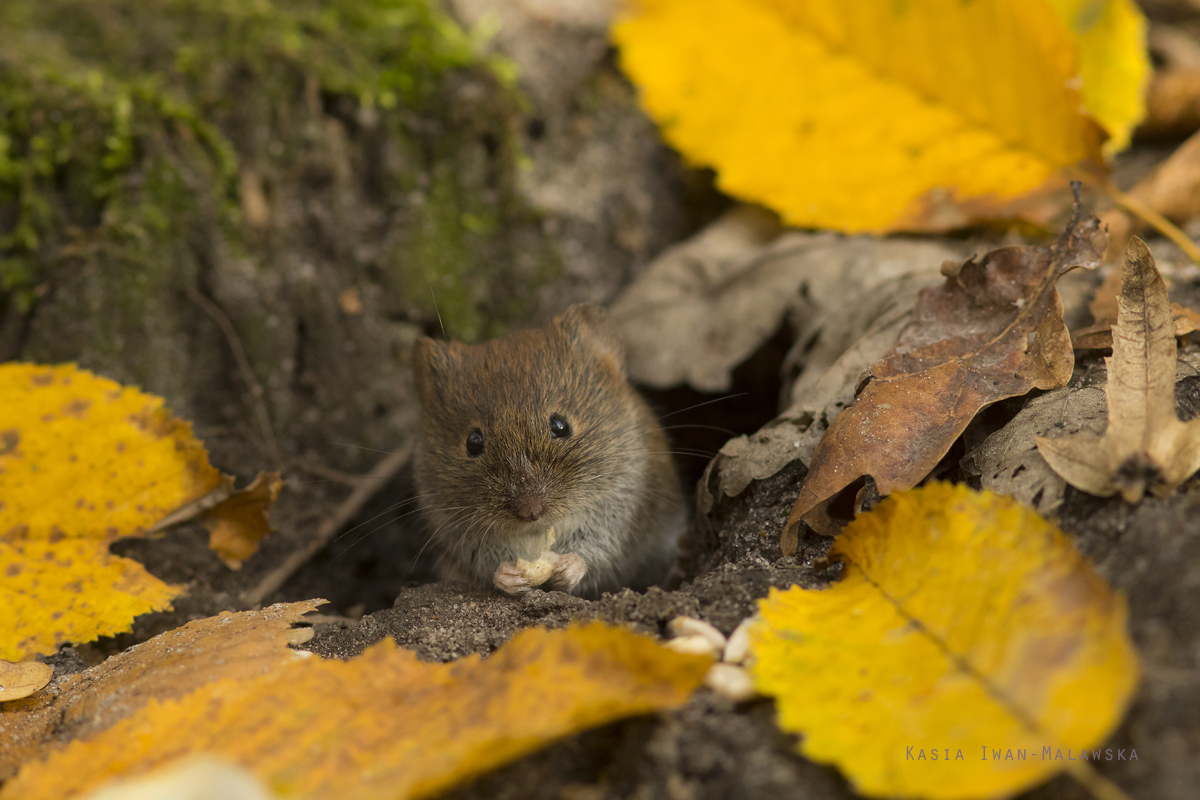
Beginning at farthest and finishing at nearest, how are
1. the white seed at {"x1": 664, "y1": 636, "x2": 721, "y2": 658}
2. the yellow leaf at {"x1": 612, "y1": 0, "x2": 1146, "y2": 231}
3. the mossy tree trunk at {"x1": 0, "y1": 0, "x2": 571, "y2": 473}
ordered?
the mossy tree trunk at {"x1": 0, "y1": 0, "x2": 571, "y2": 473} < the yellow leaf at {"x1": 612, "y1": 0, "x2": 1146, "y2": 231} < the white seed at {"x1": 664, "y1": 636, "x2": 721, "y2": 658}

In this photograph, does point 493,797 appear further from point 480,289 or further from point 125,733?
point 480,289

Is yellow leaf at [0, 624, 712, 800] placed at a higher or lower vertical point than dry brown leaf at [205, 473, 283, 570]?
higher

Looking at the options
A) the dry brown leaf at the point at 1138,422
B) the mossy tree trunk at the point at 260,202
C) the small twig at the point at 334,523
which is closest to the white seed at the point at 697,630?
the dry brown leaf at the point at 1138,422

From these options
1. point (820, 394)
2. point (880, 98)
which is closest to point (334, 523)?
point (820, 394)

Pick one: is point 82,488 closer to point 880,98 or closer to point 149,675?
point 149,675

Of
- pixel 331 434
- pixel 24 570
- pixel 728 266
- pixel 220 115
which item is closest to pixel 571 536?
pixel 331 434

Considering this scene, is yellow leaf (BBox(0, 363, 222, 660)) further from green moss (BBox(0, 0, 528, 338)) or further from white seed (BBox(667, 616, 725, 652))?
white seed (BBox(667, 616, 725, 652))

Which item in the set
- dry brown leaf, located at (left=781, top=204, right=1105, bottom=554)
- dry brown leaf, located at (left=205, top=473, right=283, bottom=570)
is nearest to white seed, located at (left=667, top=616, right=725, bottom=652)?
dry brown leaf, located at (left=781, top=204, right=1105, bottom=554)
